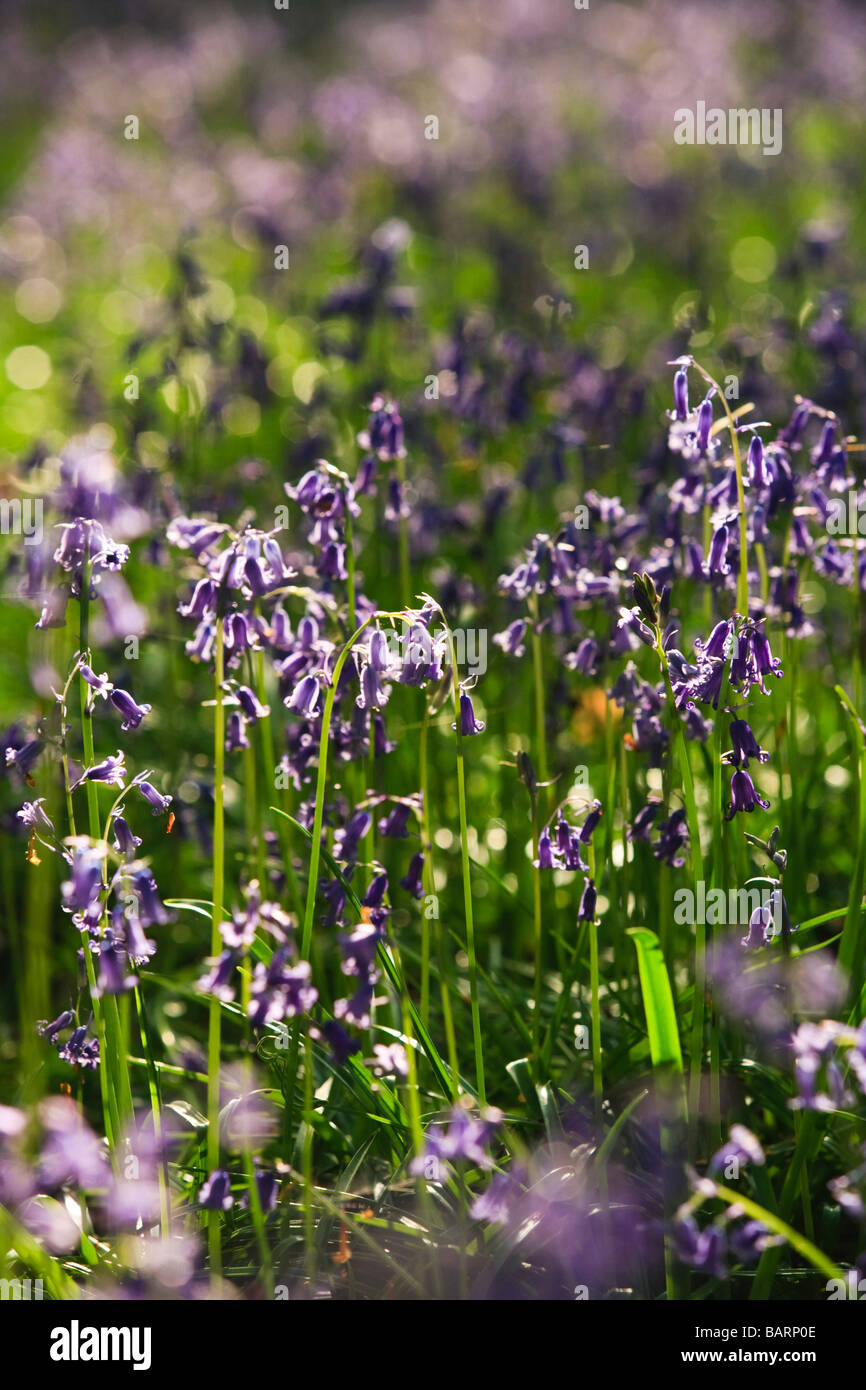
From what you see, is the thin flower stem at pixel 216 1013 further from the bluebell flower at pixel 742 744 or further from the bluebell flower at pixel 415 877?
the bluebell flower at pixel 742 744

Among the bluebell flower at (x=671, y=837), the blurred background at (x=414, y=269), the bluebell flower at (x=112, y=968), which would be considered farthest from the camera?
the blurred background at (x=414, y=269)

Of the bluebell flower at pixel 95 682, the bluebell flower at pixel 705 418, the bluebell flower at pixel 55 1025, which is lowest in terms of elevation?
the bluebell flower at pixel 55 1025

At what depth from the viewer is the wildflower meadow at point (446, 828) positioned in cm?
243

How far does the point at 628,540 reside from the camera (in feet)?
11.8

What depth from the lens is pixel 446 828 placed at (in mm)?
4266

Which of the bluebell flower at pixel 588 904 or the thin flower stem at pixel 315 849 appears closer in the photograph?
the thin flower stem at pixel 315 849

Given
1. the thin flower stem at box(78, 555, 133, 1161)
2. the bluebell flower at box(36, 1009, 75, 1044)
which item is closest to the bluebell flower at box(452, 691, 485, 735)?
the thin flower stem at box(78, 555, 133, 1161)

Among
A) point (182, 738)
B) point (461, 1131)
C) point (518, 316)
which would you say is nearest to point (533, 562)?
point (461, 1131)

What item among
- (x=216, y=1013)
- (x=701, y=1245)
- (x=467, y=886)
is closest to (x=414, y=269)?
(x=467, y=886)

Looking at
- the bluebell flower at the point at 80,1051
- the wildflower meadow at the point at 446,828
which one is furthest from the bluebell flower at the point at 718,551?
the bluebell flower at the point at 80,1051

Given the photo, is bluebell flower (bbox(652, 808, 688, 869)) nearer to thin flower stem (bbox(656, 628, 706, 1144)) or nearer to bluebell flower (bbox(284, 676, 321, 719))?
thin flower stem (bbox(656, 628, 706, 1144))

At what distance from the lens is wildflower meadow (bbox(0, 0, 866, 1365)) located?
2.43 m

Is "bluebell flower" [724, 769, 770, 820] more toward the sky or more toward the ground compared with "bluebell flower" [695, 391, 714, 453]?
more toward the ground

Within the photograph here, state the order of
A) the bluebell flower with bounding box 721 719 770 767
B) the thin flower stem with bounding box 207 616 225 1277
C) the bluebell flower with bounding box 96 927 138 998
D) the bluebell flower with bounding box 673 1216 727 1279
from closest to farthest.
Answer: the bluebell flower with bounding box 673 1216 727 1279 → the bluebell flower with bounding box 96 927 138 998 → the thin flower stem with bounding box 207 616 225 1277 → the bluebell flower with bounding box 721 719 770 767
